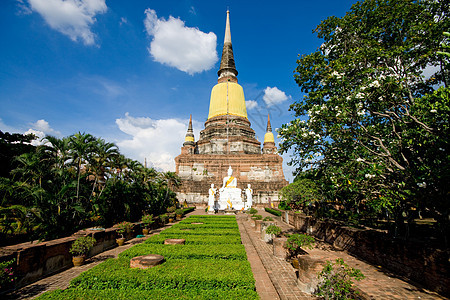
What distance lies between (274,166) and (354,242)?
30.6m

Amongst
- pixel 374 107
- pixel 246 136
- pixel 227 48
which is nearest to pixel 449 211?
pixel 374 107

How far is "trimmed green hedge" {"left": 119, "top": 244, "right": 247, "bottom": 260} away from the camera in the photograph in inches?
357

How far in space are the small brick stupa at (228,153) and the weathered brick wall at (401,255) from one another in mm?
25514

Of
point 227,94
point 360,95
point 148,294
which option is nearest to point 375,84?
point 360,95

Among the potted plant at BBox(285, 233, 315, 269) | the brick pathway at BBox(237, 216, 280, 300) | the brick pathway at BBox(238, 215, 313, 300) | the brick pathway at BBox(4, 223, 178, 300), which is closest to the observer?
the brick pathway at BBox(4, 223, 178, 300)

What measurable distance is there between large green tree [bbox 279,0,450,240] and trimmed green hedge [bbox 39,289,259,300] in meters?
5.92

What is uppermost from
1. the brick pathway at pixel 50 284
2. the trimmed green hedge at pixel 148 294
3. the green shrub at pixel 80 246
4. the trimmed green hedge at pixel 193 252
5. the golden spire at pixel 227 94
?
the golden spire at pixel 227 94

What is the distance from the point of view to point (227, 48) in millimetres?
54125

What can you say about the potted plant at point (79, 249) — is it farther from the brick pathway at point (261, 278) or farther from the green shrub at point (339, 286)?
the green shrub at point (339, 286)

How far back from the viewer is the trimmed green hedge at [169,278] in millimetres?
6344

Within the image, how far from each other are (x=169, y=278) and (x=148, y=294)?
0.80 meters

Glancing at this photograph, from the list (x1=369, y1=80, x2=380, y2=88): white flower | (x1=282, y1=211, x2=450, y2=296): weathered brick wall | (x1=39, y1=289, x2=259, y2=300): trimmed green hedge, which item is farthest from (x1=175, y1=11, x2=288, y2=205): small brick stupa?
(x1=39, y1=289, x2=259, y2=300): trimmed green hedge

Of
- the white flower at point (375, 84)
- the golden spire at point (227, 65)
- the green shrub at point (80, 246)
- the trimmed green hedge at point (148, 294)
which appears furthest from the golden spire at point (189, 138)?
the trimmed green hedge at point (148, 294)

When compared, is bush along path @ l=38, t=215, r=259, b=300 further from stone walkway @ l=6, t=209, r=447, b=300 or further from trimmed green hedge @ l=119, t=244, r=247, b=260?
stone walkway @ l=6, t=209, r=447, b=300
